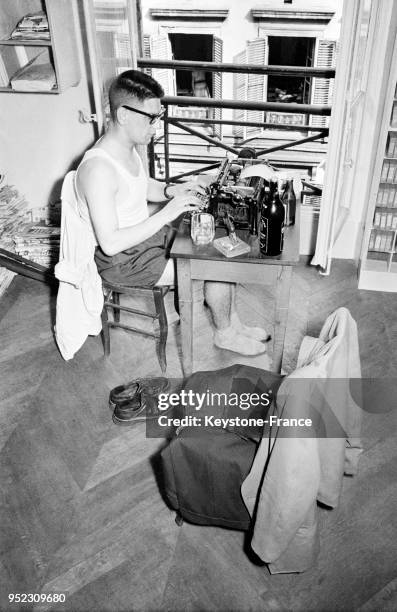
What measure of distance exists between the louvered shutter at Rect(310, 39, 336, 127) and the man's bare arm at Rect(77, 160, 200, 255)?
747 cm

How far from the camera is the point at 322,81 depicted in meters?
8.84

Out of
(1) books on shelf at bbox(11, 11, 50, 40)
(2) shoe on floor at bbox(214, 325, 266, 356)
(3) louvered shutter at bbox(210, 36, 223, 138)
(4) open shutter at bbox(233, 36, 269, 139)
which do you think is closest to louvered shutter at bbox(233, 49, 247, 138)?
(4) open shutter at bbox(233, 36, 269, 139)

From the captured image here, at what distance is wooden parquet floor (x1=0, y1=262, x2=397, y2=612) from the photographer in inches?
65.1

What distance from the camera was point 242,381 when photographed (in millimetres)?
1682

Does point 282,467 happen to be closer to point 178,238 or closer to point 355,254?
point 178,238

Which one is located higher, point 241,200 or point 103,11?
point 103,11

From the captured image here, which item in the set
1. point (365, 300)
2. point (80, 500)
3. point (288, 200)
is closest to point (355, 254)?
point (365, 300)

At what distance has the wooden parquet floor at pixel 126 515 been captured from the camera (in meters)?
1.65

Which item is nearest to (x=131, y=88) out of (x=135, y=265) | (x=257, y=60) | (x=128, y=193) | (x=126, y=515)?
(x=128, y=193)

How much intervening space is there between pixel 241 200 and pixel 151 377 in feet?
3.16

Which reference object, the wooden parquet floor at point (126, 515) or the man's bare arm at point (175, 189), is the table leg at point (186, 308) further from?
the man's bare arm at point (175, 189)

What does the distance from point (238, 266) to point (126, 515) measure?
1.03 m

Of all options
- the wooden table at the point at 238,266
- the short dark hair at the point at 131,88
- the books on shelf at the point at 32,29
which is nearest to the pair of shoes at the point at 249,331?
the wooden table at the point at 238,266

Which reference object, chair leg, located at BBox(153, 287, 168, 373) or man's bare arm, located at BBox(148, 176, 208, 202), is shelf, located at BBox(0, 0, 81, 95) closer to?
man's bare arm, located at BBox(148, 176, 208, 202)
